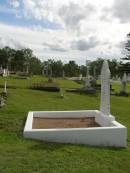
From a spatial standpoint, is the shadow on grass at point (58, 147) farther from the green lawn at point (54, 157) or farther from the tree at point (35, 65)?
the tree at point (35, 65)

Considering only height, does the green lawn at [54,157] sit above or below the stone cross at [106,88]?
below

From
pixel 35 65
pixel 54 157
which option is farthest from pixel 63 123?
pixel 35 65

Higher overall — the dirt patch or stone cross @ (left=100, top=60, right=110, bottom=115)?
stone cross @ (left=100, top=60, right=110, bottom=115)

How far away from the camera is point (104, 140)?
33.9ft

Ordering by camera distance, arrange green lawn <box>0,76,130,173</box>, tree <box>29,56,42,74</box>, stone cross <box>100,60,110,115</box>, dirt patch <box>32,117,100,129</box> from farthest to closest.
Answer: tree <box>29,56,42,74</box> → dirt patch <box>32,117,100,129</box> → stone cross <box>100,60,110,115</box> → green lawn <box>0,76,130,173</box>

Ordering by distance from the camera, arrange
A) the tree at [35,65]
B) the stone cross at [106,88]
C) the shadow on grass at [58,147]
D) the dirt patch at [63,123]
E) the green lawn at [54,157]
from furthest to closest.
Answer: the tree at [35,65] → the dirt patch at [63,123] → the stone cross at [106,88] → the shadow on grass at [58,147] → the green lawn at [54,157]

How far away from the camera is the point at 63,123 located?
1367 centimetres

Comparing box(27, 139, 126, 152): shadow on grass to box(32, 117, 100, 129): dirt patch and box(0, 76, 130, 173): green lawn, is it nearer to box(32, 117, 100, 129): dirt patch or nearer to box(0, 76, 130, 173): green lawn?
box(0, 76, 130, 173): green lawn

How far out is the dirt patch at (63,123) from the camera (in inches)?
506

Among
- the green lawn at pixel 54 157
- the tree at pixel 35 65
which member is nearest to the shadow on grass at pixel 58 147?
the green lawn at pixel 54 157

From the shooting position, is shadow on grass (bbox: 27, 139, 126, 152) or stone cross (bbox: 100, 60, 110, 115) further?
stone cross (bbox: 100, 60, 110, 115)

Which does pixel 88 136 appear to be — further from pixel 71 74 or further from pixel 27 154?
pixel 71 74

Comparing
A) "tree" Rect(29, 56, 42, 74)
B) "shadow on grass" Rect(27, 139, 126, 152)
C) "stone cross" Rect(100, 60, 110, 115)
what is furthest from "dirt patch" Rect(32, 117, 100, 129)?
"tree" Rect(29, 56, 42, 74)

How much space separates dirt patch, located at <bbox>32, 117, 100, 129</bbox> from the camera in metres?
12.9
